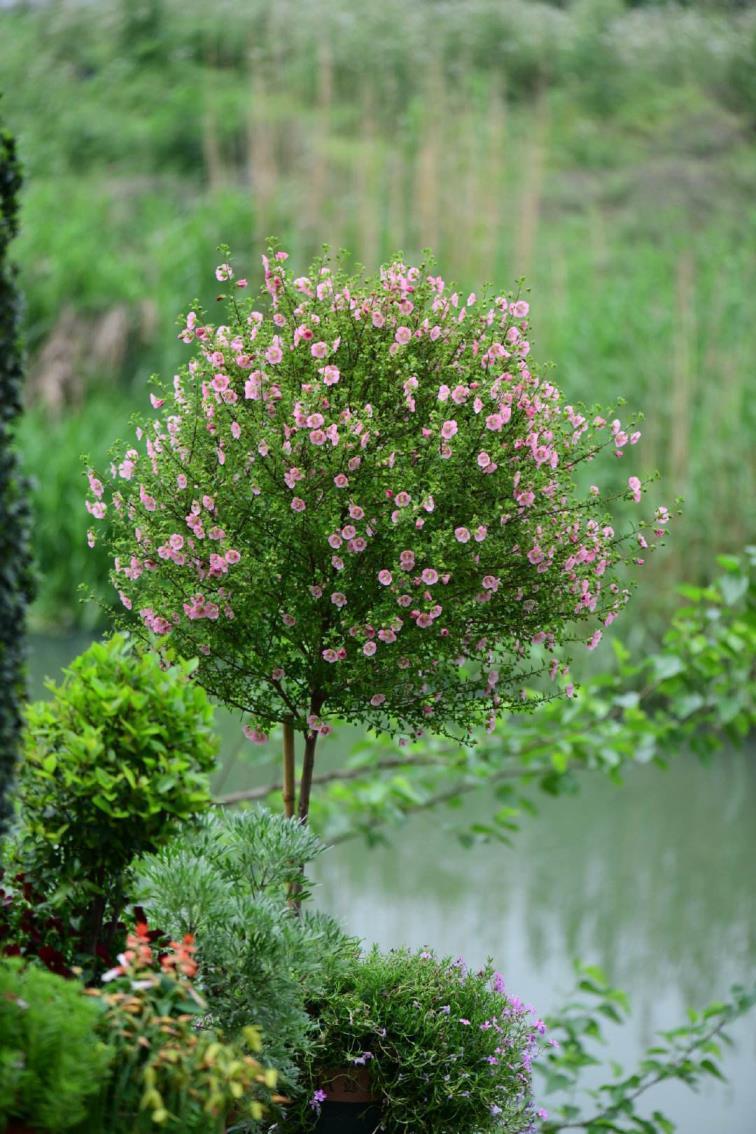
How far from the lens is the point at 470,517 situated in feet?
7.92

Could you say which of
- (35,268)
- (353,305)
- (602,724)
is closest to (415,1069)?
(353,305)

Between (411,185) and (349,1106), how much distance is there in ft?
36.4

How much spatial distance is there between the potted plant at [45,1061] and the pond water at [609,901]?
2.97m

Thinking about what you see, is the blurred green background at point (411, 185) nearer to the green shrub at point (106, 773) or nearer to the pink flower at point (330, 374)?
the pink flower at point (330, 374)

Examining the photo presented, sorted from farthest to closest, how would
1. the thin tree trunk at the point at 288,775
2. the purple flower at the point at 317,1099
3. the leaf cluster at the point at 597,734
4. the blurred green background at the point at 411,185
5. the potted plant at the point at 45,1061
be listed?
the blurred green background at the point at 411,185, the leaf cluster at the point at 597,734, the thin tree trunk at the point at 288,775, the purple flower at the point at 317,1099, the potted plant at the point at 45,1061

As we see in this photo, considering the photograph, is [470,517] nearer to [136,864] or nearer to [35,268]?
[136,864]

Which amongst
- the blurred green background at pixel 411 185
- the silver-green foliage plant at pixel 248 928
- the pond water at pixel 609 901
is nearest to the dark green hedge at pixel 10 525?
the silver-green foliage plant at pixel 248 928

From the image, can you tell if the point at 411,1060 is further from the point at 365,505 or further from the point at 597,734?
the point at 597,734

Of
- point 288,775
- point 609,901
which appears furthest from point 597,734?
point 609,901

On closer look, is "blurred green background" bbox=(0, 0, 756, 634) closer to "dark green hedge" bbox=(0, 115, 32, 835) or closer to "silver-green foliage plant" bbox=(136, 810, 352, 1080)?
"silver-green foliage plant" bbox=(136, 810, 352, 1080)

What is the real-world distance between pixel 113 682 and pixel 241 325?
28.8 inches

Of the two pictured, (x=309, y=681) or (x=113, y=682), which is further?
(x=309, y=681)

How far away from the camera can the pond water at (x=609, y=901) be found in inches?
198

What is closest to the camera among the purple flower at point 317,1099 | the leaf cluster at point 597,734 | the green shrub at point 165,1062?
the green shrub at point 165,1062
